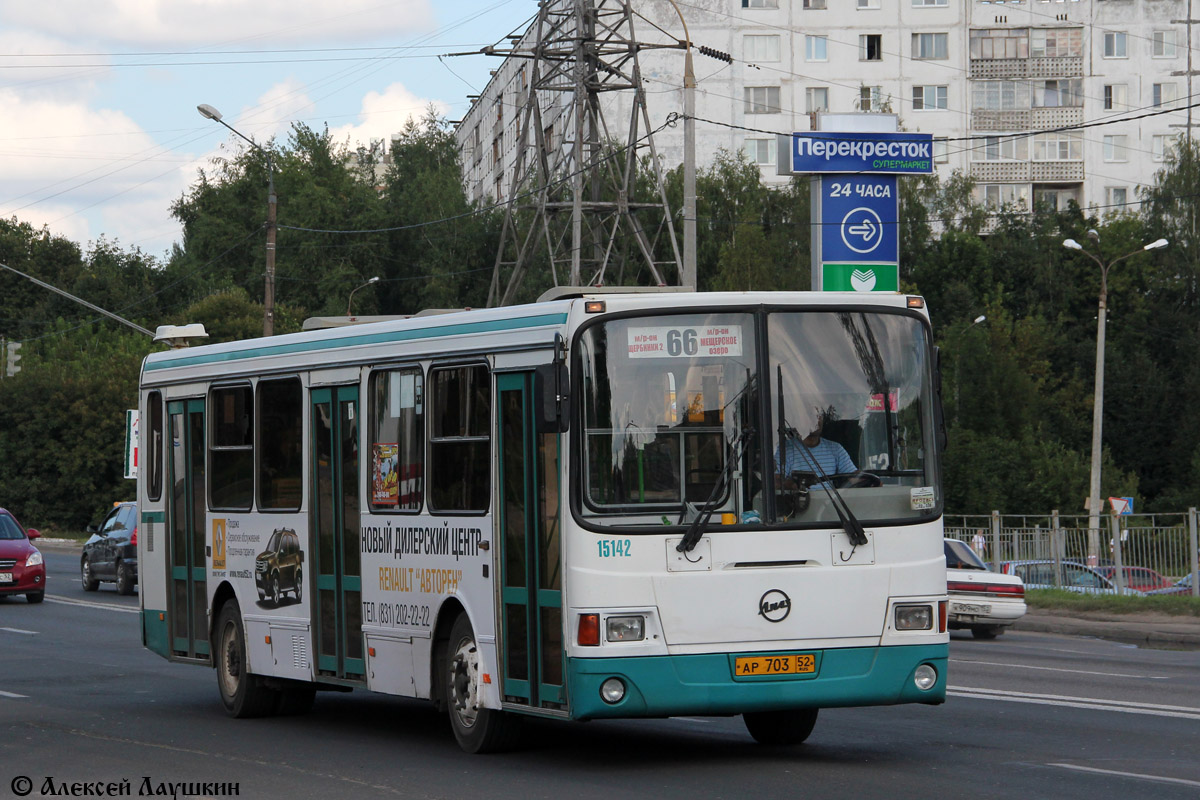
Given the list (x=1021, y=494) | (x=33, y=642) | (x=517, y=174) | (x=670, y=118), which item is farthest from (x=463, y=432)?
(x=1021, y=494)

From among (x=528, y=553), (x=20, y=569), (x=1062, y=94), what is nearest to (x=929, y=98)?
(x=1062, y=94)

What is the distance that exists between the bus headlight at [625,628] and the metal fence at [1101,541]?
2028cm

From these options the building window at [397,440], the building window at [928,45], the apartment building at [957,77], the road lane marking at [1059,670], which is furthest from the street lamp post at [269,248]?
the building window at [928,45]

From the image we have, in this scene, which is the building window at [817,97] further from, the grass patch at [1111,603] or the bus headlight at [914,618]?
the bus headlight at [914,618]

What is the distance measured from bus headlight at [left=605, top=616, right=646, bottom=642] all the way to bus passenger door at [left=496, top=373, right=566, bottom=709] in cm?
32

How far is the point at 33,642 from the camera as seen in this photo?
71.3ft

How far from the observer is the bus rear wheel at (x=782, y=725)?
36.4 ft

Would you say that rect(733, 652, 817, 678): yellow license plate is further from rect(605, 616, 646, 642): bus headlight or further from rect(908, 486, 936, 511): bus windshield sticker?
rect(908, 486, 936, 511): bus windshield sticker

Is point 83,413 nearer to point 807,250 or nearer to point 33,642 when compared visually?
point 807,250

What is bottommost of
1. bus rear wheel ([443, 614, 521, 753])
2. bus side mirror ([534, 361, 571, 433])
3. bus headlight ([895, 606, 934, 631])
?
bus rear wheel ([443, 614, 521, 753])

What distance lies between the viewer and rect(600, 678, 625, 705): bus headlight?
951 cm

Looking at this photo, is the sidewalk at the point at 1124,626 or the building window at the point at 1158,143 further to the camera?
the building window at the point at 1158,143

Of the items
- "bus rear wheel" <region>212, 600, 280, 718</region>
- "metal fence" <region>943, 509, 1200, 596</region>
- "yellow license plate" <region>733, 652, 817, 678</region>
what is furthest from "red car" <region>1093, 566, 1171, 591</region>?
"yellow license plate" <region>733, 652, 817, 678</region>

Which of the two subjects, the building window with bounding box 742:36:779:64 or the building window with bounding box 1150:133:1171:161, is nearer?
the building window with bounding box 742:36:779:64
